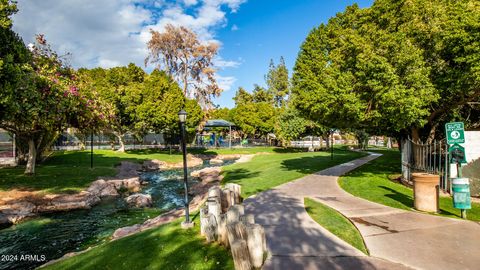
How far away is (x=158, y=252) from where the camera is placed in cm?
699

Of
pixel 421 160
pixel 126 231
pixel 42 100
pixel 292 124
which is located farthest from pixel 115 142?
pixel 421 160

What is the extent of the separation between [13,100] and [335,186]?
15386 mm

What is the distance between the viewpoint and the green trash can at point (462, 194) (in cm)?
802

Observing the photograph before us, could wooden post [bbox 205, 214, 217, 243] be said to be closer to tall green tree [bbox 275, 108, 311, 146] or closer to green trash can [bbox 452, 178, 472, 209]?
green trash can [bbox 452, 178, 472, 209]

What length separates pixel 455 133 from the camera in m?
8.90

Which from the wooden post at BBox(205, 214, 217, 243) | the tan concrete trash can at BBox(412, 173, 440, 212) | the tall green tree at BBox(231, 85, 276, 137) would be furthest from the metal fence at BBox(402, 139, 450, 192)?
the tall green tree at BBox(231, 85, 276, 137)

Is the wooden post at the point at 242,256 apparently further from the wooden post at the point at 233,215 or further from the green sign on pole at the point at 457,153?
the green sign on pole at the point at 457,153

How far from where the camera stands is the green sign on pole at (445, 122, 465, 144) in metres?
8.80

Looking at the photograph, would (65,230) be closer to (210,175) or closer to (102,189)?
(102,189)

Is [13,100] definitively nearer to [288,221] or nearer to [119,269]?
[119,269]

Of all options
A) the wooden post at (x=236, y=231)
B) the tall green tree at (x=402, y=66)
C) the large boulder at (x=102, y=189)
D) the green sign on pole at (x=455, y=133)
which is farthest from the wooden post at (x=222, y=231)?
the large boulder at (x=102, y=189)

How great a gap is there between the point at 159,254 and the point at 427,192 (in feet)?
27.5

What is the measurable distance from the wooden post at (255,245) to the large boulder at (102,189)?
1419cm

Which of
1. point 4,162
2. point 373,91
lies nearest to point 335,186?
point 373,91
